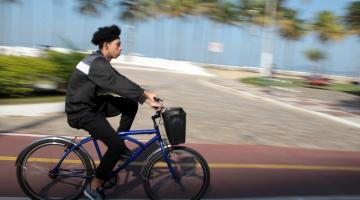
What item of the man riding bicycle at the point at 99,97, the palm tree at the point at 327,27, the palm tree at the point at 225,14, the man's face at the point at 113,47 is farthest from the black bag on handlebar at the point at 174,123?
the palm tree at the point at 225,14

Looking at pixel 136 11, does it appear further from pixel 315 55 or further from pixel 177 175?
pixel 177 175

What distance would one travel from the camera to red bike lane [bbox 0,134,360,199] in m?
5.50

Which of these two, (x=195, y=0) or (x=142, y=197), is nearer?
(x=142, y=197)

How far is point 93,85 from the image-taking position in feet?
14.5

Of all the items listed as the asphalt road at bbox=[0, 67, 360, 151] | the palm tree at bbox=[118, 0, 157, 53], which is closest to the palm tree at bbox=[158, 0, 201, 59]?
the palm tree at bbox=[118, 0, 157, 53]

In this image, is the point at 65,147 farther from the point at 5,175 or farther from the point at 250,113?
the point at 250,113

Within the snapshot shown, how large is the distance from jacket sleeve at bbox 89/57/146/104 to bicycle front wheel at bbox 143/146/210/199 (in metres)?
0.70

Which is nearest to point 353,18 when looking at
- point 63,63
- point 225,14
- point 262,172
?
point 225,14

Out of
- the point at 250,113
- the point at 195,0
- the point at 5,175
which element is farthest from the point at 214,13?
the point at 5,175

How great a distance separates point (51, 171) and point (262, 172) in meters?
3.07

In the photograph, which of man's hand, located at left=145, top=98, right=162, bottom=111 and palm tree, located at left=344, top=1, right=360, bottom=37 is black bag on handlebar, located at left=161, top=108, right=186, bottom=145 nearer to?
man's hand, located at left=145, top=98, right=162, bottom=111

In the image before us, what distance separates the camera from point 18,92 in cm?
1010

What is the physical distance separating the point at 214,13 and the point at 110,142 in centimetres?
4477

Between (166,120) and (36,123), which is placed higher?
(166,120)
